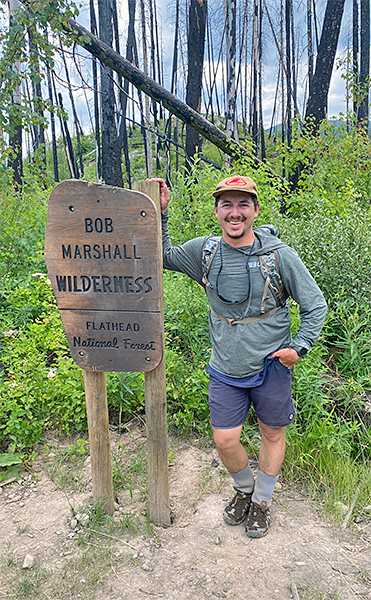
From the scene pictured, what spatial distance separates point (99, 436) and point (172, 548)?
2.58ft

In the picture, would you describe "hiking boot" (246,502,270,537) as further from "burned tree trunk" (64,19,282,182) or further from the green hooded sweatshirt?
"burned tree trunk" (64,19,282,182)

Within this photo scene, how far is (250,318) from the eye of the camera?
2408mm

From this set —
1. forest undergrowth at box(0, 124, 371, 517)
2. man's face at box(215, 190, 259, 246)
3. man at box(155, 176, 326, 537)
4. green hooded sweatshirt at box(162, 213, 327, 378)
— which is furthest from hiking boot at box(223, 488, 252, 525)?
man's face at box(215, 190, 259, 246)

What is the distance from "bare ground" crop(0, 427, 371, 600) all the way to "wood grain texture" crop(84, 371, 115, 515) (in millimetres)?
150

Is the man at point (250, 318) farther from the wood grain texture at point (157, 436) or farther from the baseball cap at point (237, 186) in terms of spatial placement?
the wood grain texture at point (157, 436)

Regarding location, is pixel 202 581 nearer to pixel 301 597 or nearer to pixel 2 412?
pixel 301 597

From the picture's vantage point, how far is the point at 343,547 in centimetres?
253

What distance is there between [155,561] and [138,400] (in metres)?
1.37

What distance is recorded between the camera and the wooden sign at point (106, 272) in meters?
2.23

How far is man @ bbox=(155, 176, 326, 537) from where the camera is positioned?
237 cm

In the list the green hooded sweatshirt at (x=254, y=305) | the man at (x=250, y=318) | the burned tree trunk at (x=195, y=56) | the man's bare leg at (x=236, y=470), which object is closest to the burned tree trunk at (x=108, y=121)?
the burned tree trunk at (x=195, y=56)

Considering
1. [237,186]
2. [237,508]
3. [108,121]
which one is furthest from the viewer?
[108,121]

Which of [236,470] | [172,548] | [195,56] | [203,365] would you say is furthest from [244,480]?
[195,56]

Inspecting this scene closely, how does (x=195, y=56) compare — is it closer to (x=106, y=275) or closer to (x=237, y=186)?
(x=237, y=186)
